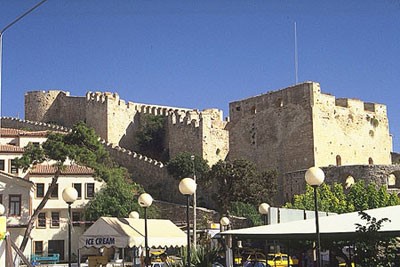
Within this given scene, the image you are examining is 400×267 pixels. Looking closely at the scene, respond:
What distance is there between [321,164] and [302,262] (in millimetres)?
31142

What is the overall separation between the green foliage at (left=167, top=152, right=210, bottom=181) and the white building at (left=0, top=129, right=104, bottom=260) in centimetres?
942

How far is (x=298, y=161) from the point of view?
166 ft

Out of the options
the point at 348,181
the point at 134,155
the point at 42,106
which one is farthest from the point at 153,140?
the point at 348,181

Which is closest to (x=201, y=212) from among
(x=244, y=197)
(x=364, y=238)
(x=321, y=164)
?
(x=244, y=197)

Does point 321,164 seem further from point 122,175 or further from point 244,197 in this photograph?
point 122,175

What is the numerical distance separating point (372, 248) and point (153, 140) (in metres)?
53.5

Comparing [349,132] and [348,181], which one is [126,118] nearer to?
[349,132]

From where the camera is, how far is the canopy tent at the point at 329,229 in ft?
37.7

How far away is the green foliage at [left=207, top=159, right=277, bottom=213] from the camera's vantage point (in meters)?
44.7

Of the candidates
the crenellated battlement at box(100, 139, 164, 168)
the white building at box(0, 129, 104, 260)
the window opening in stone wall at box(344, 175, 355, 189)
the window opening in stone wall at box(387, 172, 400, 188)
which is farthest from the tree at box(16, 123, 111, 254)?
the window opening in stone wall at box(387, 172, 400, 188)

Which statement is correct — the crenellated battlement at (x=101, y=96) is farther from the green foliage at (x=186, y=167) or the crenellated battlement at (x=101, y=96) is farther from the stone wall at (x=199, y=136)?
the green foliage at (x=186, y=167)

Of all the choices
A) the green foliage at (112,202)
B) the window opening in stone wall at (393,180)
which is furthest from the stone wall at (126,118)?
the window opening in stone wall at (393,180)

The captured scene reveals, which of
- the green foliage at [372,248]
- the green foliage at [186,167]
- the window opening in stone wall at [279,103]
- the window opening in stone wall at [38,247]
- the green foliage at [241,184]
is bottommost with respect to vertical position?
the window opening in stone wall at [38,247]

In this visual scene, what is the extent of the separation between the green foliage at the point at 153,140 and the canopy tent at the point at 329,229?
49.8 metres
